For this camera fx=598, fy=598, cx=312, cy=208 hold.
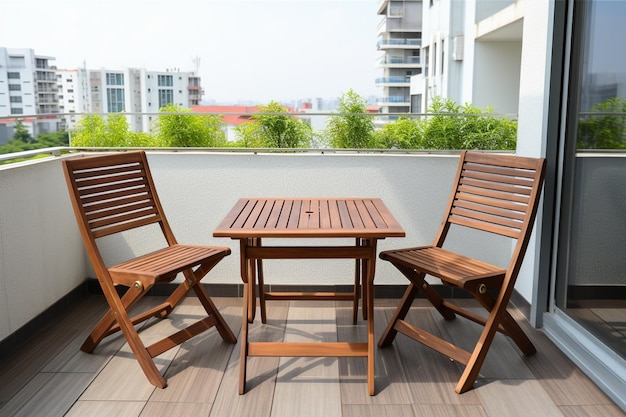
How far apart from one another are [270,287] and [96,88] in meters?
29.3

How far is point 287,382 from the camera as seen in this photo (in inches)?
111

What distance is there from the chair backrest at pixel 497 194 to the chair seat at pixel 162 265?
51.6 inches

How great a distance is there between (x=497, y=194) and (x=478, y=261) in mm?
384

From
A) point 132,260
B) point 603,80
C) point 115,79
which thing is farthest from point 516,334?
point 115,79

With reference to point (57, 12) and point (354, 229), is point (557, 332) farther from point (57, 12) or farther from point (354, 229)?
point (57, 12)

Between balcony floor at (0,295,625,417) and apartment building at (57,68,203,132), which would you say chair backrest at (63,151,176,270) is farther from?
apartment building at (57,68,203,132)

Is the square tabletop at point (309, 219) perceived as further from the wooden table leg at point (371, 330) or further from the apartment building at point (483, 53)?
the apartment building at point (483, 53)

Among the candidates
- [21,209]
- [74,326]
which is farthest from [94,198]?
[74,326]

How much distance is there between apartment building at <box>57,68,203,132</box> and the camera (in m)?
23.3

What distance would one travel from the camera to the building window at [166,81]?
24497 mm

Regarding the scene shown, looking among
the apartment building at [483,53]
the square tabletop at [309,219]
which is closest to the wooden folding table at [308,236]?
the square tabletop at [309,219]

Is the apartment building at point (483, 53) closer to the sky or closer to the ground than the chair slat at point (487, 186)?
closer to the sky

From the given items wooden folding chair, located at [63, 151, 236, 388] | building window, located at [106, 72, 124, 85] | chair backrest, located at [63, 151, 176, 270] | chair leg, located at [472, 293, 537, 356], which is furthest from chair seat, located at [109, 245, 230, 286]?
building window, located at [106, 72, 124, 85]

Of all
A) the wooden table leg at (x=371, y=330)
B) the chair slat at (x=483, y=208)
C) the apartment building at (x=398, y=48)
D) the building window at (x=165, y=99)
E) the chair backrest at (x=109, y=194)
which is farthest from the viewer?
the apartment building at (x=398, y=48)
